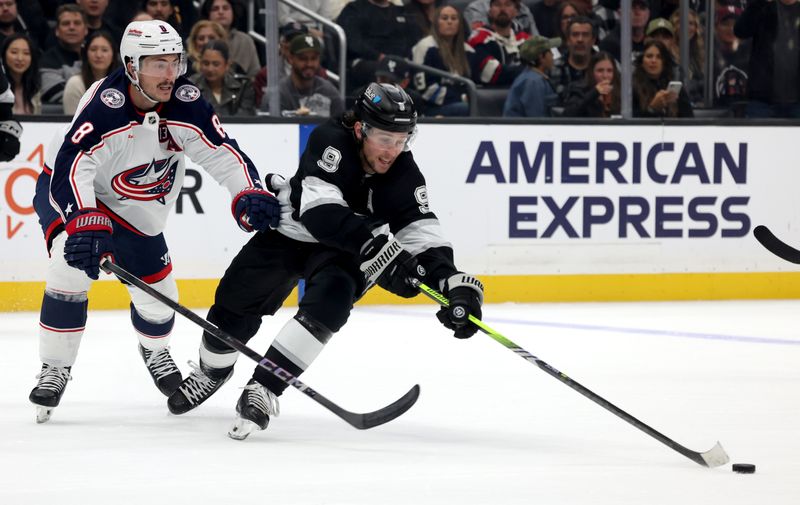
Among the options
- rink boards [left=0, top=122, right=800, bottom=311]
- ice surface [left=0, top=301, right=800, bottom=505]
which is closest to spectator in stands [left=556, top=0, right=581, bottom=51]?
rink boards [left=0, top=122, right=800, bottom=311]

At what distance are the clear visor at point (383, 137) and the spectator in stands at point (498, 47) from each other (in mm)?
3444

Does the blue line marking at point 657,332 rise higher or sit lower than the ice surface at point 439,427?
lower

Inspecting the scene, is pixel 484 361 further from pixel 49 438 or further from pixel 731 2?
pixel 731 2

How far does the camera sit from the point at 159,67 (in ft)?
10.9

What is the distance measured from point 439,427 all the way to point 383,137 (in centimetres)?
82

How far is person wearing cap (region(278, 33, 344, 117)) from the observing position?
6168 millimetres

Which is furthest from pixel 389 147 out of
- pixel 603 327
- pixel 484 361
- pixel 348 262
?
pixel 603 327

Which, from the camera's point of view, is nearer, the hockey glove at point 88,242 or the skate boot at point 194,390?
the hockey glove at point 88,242

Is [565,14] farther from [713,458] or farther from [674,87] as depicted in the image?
[713,458]

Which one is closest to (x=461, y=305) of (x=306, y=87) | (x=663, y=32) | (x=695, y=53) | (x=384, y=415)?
(x=384, y=415)

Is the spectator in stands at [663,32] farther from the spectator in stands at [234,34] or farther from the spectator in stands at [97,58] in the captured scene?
the spectator in stands at [97,58]

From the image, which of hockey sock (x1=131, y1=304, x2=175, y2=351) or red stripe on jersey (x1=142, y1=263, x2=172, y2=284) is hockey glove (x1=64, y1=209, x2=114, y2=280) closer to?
red stripe on jersey (x1=142, y1=263, x2=172, y2=284)

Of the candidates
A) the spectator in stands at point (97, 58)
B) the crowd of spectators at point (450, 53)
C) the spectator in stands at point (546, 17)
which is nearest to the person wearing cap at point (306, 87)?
the crowd of spectators at point (450, 53)

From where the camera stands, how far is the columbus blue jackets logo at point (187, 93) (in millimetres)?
3457
